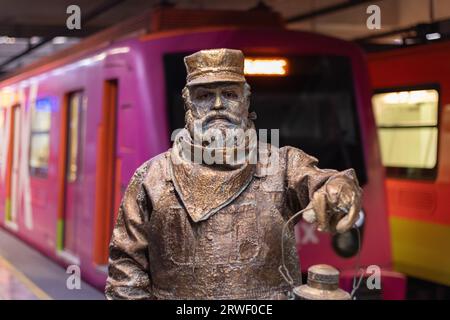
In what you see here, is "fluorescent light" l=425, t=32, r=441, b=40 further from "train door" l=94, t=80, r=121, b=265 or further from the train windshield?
"train door" l=94, t=80, r=121, b=265

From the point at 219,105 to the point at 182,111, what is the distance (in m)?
2.55

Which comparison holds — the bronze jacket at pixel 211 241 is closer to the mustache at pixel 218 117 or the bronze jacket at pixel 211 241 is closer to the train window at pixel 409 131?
the mustache at pixel 218 117

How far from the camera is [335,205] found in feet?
5.89

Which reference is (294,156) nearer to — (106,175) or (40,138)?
(106,175)

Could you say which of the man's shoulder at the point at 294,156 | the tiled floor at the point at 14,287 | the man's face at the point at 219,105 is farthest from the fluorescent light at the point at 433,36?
the tiled floor at the point at 14,287

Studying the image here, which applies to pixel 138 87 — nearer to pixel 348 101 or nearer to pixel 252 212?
pixel 348 101

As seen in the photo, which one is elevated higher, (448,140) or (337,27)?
(337,27)

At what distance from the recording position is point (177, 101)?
460 cm

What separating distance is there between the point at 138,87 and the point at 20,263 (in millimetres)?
3133

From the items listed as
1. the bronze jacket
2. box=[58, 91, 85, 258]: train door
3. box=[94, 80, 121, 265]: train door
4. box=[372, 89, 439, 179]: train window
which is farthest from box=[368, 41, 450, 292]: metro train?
the bronze jacket

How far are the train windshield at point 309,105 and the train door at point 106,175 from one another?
2.87ft

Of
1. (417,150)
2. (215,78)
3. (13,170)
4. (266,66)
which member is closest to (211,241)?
(215,78)

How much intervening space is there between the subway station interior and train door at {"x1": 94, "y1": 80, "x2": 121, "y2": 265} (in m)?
0.01
